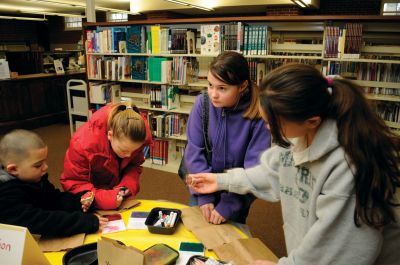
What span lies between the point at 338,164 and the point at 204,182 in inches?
28.4

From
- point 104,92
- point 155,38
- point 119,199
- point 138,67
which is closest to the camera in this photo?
point 119,199

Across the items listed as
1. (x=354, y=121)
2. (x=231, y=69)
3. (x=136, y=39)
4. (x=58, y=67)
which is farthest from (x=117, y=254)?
(x=58, y=67)

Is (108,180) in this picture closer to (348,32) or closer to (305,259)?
(305,259)

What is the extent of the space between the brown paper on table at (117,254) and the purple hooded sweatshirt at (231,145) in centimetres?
60

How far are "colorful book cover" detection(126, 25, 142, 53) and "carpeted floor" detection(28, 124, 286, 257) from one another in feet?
5.43

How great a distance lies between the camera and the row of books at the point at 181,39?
3.71 m

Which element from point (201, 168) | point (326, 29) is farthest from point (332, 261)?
point (326, 29)

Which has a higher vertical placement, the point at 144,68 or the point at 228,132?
the point at 144,68

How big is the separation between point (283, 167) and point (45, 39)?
1562cm

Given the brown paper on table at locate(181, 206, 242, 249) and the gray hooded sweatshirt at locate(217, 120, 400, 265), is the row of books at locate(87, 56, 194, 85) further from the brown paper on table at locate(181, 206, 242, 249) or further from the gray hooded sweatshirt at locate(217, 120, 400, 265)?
the gray hooded sweatshirt at locate(217, 120, 400, 265)

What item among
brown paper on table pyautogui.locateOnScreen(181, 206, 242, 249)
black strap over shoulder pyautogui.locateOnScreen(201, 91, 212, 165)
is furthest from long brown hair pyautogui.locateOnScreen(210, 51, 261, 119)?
brown paper on table pyautogui.locateOnScreen(181, 206, 242, 249)

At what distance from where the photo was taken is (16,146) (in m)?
1.27

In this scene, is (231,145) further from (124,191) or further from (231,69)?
(124,191)

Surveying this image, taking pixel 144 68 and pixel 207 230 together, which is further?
pixel 144 68
